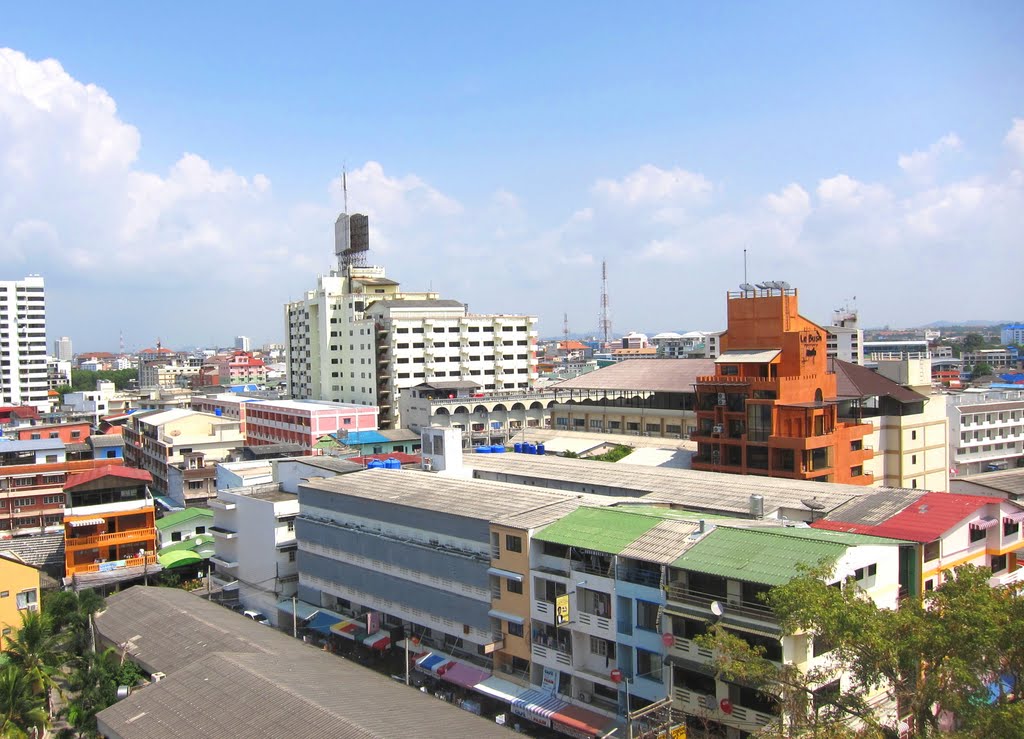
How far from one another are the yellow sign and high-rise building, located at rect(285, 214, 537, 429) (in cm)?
5433

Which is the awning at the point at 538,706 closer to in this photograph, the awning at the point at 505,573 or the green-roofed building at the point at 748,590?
the awning at the point at 505,573

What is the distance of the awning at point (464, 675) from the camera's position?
26375 millimetres

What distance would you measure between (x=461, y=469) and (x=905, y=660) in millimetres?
24550

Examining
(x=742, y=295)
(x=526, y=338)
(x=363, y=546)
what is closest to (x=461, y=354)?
(x=526, y=338)

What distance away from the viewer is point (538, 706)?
2408 cm

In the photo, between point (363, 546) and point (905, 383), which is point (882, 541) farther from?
point (905, 383)

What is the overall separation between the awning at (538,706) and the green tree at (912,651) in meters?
7.85

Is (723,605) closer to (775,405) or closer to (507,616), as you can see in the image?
(507,616)

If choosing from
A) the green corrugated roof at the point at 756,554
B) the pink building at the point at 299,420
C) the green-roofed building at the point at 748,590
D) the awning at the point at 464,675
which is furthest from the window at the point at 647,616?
the pink building at the point at 299,420

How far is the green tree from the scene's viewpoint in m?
14.4

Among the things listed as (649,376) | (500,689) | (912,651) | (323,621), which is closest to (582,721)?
(500,689)

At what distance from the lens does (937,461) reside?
4506cm

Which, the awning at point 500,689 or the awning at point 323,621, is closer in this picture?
the awning at point 500,689

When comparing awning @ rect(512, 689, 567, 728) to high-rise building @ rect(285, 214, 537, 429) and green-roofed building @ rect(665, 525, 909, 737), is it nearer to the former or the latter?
green-roofed building @ rect(665, 525, 909, 737)
